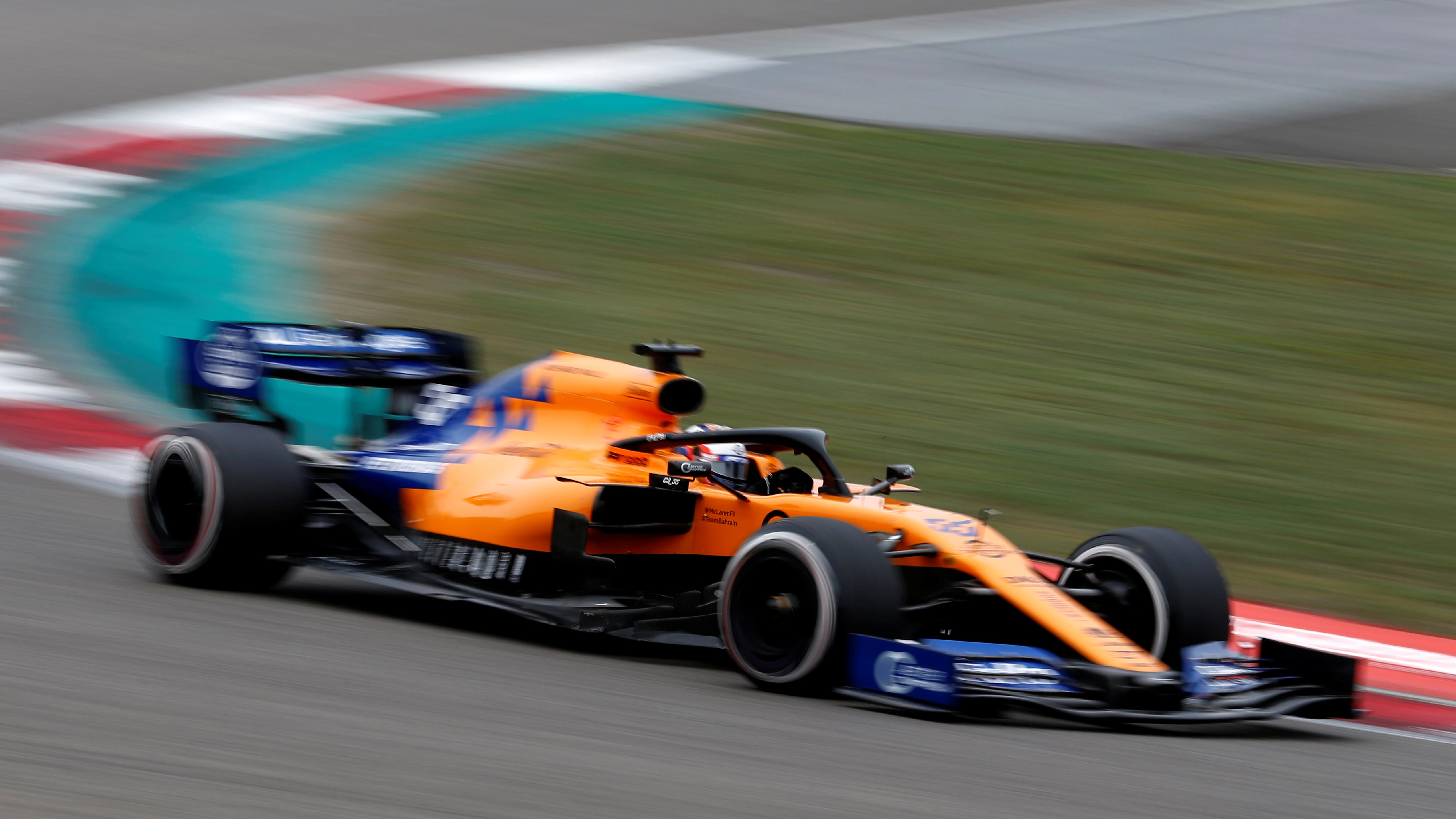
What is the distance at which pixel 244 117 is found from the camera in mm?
19344

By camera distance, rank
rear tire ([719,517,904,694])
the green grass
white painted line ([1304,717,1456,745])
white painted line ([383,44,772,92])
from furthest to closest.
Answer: white painted line ([383,44,772,92])
the green grass
white painted line ([1304,717,1456,745])
rear tire ([719,517,904,694])

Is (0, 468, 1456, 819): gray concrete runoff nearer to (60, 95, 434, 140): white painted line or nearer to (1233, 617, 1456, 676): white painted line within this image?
(1233, 617, 1456, 676): white painted line

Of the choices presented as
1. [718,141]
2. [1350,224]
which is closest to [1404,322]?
[1350,224]

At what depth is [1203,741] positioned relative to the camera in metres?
5.89

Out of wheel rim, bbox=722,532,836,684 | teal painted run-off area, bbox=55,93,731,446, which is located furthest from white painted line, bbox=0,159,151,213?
wheel rim, bbox=722,532,836,684

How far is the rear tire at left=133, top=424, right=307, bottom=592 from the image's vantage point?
7.36 meters

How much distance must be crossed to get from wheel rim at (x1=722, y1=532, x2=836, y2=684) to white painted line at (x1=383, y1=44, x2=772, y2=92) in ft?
49.5

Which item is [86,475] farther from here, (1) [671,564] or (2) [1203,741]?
(2) [1203,741]

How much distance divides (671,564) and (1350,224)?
10785mm

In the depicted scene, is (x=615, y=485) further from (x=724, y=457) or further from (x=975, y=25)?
(x=975, y=25)

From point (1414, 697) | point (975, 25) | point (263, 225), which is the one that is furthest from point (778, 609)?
point (975, 25)

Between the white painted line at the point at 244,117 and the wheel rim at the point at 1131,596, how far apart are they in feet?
45.2

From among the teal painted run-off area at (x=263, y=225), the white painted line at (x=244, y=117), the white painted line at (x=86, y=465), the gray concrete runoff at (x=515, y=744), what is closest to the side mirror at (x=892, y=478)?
the gray concrete runoff at (x=515, y=744)

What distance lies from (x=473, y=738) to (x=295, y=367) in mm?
3544
